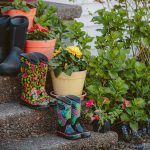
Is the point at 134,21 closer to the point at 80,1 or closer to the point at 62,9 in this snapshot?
the point at 62,9

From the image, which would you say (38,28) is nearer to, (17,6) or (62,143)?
(17,6)

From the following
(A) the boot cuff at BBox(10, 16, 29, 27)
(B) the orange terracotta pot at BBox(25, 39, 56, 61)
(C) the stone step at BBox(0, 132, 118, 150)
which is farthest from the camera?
(B) the orange terracotta pot at BBox(25, 39, 56, 61)

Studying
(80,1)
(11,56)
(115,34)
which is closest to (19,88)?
(11,56)

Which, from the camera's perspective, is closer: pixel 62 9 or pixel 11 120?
pixel 11 120

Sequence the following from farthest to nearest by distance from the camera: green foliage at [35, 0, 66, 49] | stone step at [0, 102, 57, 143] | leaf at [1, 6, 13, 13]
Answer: green foliage at [35, 0, 66, 49]
leaf at [1, 6, 13, 13]
stone step at [0, 102, 57, 143]

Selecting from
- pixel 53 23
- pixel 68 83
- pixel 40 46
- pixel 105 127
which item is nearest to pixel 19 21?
pixel 40 46

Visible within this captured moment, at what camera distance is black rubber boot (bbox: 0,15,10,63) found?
4316mm

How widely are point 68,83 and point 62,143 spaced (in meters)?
0.58

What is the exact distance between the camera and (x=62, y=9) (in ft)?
16.7

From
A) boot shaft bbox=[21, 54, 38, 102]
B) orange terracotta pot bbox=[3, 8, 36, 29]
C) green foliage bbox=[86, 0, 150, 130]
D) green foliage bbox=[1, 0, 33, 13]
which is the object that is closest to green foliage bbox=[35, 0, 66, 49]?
orange terracotta pot bbox=[3, 8, 36, 29]

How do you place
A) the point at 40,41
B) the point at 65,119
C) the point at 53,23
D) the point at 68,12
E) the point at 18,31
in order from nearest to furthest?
the point at 65,119 → the point at 18,31 → the point at 40,41 → the point at 53,23 → the point at 68,12

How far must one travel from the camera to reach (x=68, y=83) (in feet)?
14.3

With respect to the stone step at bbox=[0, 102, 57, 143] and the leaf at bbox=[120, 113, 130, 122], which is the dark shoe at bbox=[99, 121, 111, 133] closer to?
the leaf at bbox=[120, 113, 130, 122]

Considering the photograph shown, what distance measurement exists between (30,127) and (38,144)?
228mm
